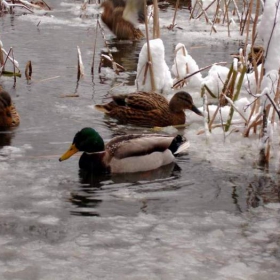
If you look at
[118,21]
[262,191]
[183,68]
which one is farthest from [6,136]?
A: [118,21]

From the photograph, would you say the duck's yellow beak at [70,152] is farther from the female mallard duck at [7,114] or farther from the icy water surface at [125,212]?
the female mallard duck at [7,114]

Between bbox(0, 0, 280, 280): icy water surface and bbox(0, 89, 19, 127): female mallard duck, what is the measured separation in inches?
4.8

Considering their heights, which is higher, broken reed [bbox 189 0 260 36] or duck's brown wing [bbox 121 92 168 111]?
broken reed [bbox 189 0 260 36]

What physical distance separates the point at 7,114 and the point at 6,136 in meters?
0.35

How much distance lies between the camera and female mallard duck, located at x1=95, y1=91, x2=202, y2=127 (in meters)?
8.88

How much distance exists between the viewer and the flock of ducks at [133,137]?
717 centimetres

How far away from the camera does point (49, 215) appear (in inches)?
236

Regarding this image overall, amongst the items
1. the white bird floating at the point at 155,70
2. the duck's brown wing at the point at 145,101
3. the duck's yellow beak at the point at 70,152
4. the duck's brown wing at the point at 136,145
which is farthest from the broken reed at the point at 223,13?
the duck's yellow beak at the point at 70,152

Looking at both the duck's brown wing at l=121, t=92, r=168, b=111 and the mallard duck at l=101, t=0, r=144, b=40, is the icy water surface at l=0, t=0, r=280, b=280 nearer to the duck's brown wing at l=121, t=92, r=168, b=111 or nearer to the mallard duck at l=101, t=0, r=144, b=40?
the duck's brown wing at l=121, t=92, r=168, b=111

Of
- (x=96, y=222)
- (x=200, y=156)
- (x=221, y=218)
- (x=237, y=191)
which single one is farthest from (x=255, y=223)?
(x=200, y=156)

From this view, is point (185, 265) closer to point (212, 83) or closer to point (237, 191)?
point (237, 191)

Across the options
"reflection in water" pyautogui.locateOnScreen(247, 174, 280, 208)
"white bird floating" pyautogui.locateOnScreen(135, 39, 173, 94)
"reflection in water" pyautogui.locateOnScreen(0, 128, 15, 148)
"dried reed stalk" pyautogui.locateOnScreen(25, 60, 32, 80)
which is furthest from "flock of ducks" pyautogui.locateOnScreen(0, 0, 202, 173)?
"dried reed stalk" pyautogui.locateOnScreen(25, 60, 32, 80)

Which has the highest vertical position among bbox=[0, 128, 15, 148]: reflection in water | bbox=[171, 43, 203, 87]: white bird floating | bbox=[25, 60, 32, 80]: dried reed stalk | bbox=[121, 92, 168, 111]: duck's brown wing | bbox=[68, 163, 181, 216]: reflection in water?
bbox=[171, 43, 203, 87]: white bird floating

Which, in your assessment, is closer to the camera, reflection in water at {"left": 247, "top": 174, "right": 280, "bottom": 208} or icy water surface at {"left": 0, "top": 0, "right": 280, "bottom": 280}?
icy water surface at {"left": 0, "top": 0, "right": 280, "bottom": 280}
